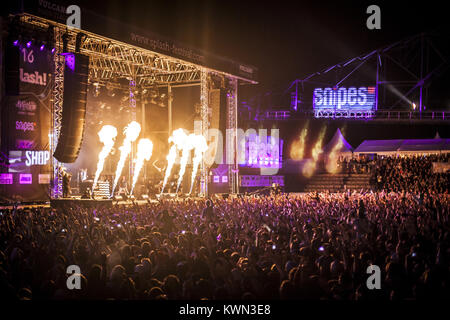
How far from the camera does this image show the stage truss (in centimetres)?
1487

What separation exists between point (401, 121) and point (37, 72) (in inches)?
1150

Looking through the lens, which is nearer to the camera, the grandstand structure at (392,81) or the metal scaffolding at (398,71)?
the grandstand structure at (392,81)

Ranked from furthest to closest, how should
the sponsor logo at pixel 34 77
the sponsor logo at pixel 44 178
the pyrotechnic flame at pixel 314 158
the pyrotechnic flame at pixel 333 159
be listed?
the pyrotechnic flame at pixel 314 158, the pyrotechnic flame at pixel 333 159, the sponsor logo at pixel 44 178, the sponsor logo at pixel 34 77

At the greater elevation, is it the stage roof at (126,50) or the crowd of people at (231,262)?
the stage roof at (126,50)

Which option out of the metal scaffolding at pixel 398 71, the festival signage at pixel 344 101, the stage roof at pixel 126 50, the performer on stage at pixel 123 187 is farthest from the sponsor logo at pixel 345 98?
the performer on stage at pixel 123 187

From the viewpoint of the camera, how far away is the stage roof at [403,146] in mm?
29442

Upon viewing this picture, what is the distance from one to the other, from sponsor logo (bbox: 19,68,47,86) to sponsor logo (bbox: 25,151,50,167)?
7.83 feet

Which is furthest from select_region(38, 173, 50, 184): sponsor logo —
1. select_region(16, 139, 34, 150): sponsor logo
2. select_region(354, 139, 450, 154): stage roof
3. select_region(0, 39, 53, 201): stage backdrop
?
select_region(354, 139, 450, 154): stage roof

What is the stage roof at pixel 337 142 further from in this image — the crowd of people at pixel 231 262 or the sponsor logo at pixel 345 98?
the crowd of people at pixel 231 262

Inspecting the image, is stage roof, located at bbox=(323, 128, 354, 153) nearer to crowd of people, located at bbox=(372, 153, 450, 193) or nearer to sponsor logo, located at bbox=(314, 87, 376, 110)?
sponsor logo, located at bbox=(314, 87, 376, 110)

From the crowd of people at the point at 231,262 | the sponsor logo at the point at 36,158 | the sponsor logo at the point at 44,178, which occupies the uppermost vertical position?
the sponsor logo at the point at 36,158

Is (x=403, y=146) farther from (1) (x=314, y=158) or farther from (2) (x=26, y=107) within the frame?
(2) (x=26, y=107)

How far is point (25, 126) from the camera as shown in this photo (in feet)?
48.9
